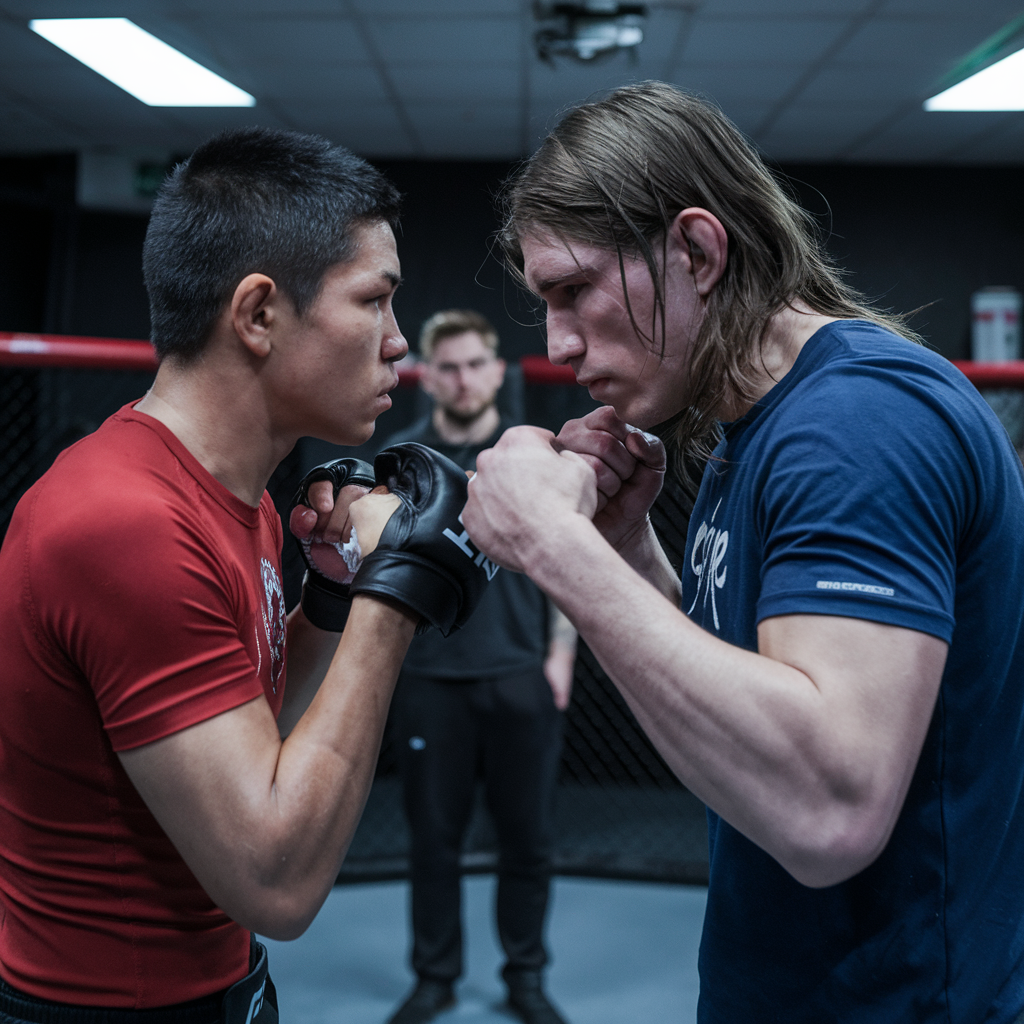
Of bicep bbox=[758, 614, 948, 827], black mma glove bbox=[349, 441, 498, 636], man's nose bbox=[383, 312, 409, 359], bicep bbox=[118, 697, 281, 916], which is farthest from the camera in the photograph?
man's nose bbox=[383, 312, 409, 359]

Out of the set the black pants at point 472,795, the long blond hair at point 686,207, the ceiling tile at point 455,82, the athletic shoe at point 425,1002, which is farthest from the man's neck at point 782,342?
the ceiling tile at point 455,82

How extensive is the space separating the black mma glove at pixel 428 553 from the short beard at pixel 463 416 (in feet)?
5.18

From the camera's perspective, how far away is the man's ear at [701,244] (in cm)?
93

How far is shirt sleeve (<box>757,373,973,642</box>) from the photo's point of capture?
669 mm

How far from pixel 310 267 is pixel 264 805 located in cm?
54

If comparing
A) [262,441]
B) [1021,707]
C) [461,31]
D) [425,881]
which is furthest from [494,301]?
[1021,707]

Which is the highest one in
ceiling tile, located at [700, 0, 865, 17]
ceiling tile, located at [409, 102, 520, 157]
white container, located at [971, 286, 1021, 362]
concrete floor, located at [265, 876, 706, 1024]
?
ceiling tile, located at [409, 102, 520, 157]

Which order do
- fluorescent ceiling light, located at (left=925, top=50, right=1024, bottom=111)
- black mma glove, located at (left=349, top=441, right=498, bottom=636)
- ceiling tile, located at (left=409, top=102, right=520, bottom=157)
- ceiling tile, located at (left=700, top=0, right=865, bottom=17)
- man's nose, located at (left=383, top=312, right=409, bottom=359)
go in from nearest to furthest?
black mma glove, located at (left=349, top=441, right=498, bottom=636)
man's nose, located at (left=383, top=312, right=409, bottom=359)
ceiling tile, located at (left=700, top=0, right=865, bottom=17)
fluorescent ceiling light, located at (left=925, top=50, right=1024, bottom=111)
ceiling tile, located at (left=409, top=102, right=520, bottom=157)

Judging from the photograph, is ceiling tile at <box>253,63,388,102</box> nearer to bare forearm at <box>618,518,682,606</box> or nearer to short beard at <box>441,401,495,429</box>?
short beard at <box>441,401,495,429</box>

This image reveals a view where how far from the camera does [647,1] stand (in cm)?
336

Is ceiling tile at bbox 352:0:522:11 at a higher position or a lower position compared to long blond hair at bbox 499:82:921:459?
higher

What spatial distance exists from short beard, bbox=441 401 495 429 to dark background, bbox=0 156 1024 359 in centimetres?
252

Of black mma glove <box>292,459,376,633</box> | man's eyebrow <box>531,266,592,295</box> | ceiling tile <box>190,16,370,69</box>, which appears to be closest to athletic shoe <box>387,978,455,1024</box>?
black mma glove <box>292,459,376,633</box>

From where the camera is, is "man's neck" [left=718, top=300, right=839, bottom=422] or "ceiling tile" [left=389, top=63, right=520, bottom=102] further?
"ceiling tile" [left=389, top=63, right=520, bottom=102]
